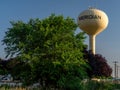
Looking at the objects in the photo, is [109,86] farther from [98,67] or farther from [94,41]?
[94,41]

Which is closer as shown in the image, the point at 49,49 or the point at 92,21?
the point at 49,49

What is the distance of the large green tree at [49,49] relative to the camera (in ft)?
124

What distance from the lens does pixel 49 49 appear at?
1513 inches

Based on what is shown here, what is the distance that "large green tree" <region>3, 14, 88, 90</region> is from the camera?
37.7 metres

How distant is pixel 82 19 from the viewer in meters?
83.3

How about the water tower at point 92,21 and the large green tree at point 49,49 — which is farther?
the water tower at point 92,21

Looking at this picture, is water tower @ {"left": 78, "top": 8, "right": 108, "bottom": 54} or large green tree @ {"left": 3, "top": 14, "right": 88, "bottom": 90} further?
water tower @ {"left": 78, "top": 8, "right": 108, "bottom": 54}

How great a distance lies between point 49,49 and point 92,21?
44540 millimetres

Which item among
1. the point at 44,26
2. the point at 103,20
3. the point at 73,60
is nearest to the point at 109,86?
the point at 73,60

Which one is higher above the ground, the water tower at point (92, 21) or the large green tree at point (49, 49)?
the water tower at point (92, 21)

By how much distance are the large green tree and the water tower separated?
4084 centimetres

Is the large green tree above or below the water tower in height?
below

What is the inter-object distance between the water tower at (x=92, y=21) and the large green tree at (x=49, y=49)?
4084 centimetres

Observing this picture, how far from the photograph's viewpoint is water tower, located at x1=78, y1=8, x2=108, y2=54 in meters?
81.2
